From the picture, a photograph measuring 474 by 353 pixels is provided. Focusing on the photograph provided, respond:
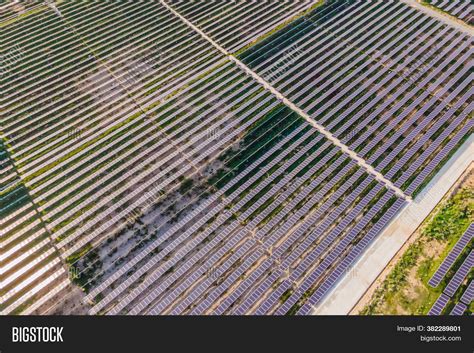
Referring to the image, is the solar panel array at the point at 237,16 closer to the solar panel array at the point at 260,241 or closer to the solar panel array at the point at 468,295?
the solar panel array at the point at 260,241

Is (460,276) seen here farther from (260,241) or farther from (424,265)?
(260,241)

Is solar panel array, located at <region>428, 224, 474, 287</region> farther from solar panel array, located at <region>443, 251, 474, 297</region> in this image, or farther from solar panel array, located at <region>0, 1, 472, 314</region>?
solar panel array, located at <region>0, 1, 472, 314</region>

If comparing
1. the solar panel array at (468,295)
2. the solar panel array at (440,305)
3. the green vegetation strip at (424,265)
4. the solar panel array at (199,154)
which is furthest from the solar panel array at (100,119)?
the solar panel array at (468,295)

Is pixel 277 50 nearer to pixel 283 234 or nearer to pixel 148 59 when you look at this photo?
pixel 148 59

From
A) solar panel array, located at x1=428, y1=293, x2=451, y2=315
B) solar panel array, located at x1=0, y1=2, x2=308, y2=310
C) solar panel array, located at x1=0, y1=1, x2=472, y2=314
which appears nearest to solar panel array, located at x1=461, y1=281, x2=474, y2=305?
solar panel array, located at x1=428, y1=293, x2=451, y2=315

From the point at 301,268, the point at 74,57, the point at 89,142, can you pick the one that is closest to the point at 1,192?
the point at 89,142
